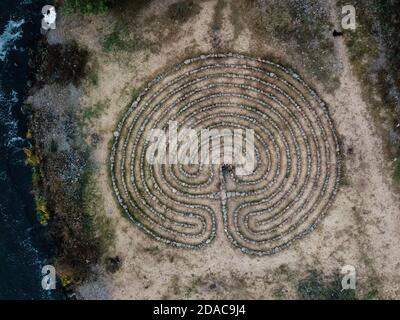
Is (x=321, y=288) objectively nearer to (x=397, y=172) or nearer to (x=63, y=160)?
(x=397, y=172)

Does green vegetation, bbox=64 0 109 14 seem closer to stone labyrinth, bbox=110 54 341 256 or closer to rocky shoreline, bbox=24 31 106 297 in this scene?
rocky shoreline, bbox=24 31 106 297

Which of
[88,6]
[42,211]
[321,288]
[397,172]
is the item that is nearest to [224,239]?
[321,288]

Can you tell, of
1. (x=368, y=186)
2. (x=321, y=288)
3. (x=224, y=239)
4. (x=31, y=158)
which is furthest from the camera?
(x=31, y=158)

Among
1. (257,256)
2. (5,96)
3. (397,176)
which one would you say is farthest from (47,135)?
(397,176)

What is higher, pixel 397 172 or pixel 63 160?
pixel 63 160

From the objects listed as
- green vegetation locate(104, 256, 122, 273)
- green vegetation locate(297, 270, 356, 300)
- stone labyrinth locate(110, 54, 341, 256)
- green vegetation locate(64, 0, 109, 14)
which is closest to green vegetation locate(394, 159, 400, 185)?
stone labyrinth locate(110, 54, 341, 256)

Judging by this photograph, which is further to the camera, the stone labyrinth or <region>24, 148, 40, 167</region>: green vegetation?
<region>24, 148, 40, 167</region>: green vegetation

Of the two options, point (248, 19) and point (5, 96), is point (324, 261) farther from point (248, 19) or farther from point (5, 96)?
point (5, 96)

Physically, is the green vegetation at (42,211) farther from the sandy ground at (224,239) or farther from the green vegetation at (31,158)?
the sandy ground at (224,239)
